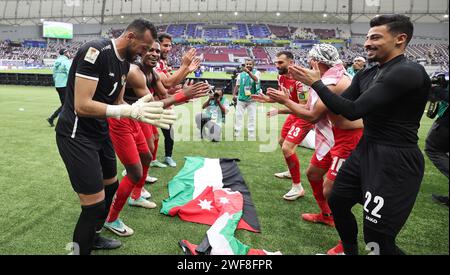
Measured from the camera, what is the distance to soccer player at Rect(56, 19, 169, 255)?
2.57m

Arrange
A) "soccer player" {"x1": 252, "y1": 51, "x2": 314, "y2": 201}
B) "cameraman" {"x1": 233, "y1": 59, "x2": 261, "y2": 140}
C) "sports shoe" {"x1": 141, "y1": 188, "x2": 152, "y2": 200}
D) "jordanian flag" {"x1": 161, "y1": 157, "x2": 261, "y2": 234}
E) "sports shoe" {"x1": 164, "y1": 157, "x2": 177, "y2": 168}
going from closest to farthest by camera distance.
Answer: "jordanian flag" {"x1": 161, "y1": 157, "x2": 261, "y2": 234}
"sports shoe" {"x1": 141, "y1": 188, "x2": 152, "y2": 200}
"soccer player" {"x1": 252, "y1": 51, "x2": 314, "y2": 201}
"sports shoe" {"x1": 164, "y1": 157, "x2": 177, "y2": 168}
"cameraman" {"x1": 233, "y1": 59, "x2": 261, "y2": 140}

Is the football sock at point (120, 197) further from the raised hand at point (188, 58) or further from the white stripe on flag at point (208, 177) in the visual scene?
the raised hand at point (188, 58)

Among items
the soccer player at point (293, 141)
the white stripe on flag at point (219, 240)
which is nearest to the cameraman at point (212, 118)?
the soccer player at point (293, 141)

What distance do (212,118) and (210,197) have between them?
18.1 ft

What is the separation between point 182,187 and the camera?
5254 mm

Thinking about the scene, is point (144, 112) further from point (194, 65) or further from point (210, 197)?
point (210, 197)

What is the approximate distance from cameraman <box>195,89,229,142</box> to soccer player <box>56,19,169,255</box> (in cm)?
652

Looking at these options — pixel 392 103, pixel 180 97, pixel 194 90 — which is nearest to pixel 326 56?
pixel 392 103

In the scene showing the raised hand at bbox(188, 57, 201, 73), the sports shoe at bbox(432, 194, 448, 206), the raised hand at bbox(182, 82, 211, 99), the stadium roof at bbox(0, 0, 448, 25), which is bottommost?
the sports shoe at bbox(432, 194, 448, 206)

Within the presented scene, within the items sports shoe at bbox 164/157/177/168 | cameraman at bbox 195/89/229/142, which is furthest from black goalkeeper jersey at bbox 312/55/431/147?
cameraman at bbox 195/89/229/142

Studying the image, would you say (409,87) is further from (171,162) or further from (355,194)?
(171,162)

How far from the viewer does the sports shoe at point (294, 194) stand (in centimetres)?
513

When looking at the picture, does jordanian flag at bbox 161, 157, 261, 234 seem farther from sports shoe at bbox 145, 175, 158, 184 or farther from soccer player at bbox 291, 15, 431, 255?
soccer player at bbox 291, 15, 431, 255

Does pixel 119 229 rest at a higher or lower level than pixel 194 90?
lower
